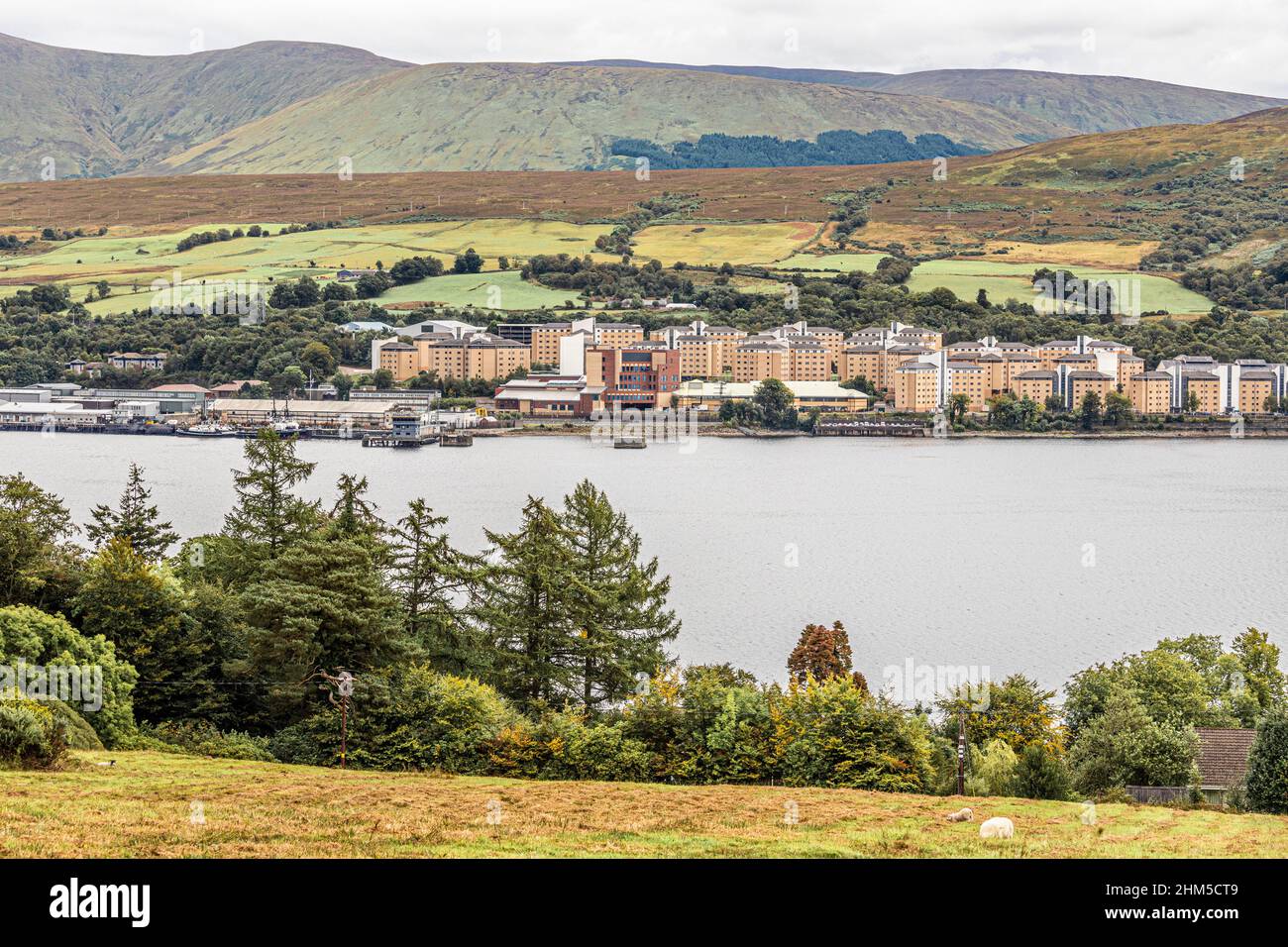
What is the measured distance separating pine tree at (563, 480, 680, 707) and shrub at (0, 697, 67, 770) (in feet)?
12.7

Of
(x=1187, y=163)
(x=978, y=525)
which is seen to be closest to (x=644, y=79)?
(x=1187, y=163)

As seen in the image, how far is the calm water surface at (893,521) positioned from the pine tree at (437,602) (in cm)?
347

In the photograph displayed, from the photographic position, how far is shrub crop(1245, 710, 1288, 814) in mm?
7449

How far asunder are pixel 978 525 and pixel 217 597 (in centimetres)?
1665

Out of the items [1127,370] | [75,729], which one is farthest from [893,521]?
[1127,370]

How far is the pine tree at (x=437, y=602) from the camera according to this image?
10320mm

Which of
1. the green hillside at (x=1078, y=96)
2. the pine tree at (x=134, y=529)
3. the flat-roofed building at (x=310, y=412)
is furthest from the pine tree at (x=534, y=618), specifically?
the green hillside at (x=1078, y=96)

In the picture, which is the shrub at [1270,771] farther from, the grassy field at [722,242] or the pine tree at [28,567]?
the grassy field at [722,242]

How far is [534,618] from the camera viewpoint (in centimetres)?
1034

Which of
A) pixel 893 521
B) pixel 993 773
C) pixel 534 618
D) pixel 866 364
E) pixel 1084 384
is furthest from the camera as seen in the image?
pixel 866 364

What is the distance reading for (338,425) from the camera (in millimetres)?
41000

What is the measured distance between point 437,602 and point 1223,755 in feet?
18.1

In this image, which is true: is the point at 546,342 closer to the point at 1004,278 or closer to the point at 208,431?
the point at 208,431
